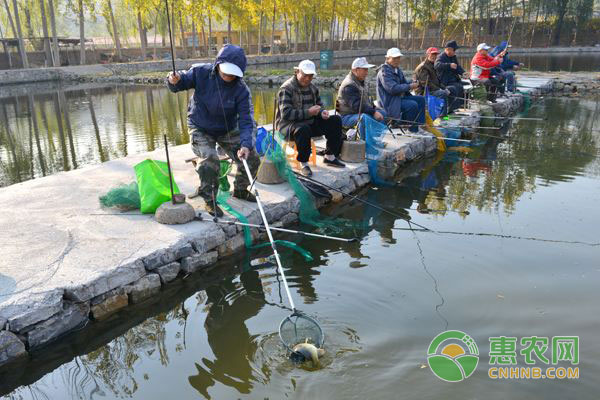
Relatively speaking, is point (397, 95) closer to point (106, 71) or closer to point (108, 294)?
point (108, 294)

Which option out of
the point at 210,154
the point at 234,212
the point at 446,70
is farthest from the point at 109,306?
the point at 446,70

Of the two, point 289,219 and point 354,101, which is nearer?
point 289,219

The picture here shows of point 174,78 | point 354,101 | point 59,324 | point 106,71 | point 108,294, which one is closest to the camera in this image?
point 59,324

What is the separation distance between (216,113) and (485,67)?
984 centimetres

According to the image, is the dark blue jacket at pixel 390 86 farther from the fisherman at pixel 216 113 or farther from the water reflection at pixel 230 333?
the water reflection at pixel 230 333

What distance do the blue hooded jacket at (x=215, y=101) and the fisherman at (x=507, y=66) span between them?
10.6m

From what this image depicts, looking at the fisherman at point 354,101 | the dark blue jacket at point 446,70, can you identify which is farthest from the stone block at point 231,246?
the dark blue jacket at point 446,70

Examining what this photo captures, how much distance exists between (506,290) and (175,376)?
2.84 meters

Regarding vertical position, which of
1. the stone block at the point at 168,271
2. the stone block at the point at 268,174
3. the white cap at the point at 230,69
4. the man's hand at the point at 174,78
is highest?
the white cap at the point at 230,69

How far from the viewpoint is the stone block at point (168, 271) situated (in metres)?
4.29

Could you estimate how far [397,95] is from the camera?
8.60m

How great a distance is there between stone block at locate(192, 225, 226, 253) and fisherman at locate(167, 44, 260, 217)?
0.76ft

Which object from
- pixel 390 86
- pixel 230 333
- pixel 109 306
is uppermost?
pixel 390 86

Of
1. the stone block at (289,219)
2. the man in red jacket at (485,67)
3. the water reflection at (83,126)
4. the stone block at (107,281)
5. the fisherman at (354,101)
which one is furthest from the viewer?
the man in red jacket at (485,67)
